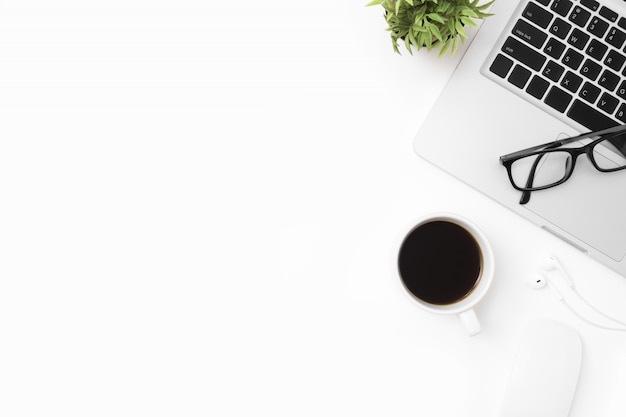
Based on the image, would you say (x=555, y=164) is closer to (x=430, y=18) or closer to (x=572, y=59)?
(x=572, y=59)

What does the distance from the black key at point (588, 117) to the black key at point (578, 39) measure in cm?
7

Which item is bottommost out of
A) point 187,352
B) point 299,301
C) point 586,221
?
point 187,352

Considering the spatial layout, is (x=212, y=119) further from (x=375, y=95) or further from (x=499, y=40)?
(x=499, y=40)

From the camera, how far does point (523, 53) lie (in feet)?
2.51

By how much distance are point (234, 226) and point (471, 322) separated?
34 centimetres

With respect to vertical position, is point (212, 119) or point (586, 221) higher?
point (586, 221)

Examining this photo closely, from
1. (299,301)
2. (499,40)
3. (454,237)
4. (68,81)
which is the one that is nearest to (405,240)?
(454,237)

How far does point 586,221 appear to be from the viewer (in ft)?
2.56

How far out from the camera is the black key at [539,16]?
0.77m

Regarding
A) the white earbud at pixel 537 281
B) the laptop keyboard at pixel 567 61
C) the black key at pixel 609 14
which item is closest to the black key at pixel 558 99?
the laptop keyboard at pixel 567 61

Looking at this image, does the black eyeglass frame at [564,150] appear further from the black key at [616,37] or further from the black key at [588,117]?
the black key at [616,37]

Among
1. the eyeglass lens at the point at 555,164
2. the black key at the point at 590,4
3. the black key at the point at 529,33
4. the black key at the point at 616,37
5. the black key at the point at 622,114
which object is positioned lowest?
the eyeglass lens at the point at 555,164

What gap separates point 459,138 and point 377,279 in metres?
0.22

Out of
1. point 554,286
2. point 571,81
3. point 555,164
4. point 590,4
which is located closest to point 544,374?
point 554,286
